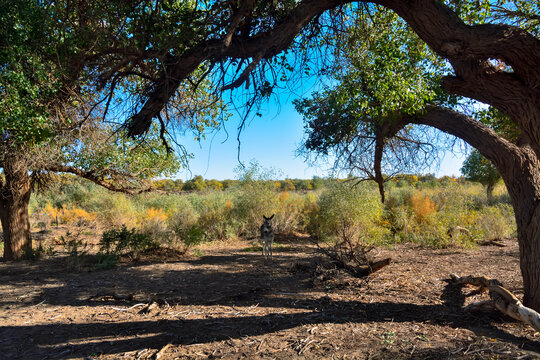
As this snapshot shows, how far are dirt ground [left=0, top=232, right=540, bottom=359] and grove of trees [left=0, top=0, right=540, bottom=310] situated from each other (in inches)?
53.7

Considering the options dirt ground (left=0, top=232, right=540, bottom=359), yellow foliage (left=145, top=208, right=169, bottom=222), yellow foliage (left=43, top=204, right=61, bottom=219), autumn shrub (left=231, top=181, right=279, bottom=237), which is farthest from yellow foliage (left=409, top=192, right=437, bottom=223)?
yellow foliage (left=43, top=204, right=61, bottom=219)

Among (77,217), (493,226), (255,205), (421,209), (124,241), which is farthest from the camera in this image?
(77,217)

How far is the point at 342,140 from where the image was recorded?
7734 millimetres

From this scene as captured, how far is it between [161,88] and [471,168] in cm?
2588

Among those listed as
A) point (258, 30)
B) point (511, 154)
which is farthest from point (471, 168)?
point (258, 30)

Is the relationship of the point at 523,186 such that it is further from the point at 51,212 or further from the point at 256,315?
the point at 51,212

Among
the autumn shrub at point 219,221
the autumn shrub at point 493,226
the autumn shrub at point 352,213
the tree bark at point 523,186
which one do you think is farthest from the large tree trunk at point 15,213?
the autumn shrub at point 493,226

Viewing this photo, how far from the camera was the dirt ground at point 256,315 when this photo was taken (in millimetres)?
3623

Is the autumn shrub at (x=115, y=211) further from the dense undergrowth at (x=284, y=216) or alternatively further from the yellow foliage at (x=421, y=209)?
the yellow foliage at (x=421, y=209)

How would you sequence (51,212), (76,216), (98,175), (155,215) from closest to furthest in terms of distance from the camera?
(98,175)
(76,216)
(155,215)
(51,212)

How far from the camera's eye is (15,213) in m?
9.41

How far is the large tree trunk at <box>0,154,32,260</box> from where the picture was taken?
918 cm

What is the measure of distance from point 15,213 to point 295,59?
30.6ft

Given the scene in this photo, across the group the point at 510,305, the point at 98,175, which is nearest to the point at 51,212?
the point at 98,175
